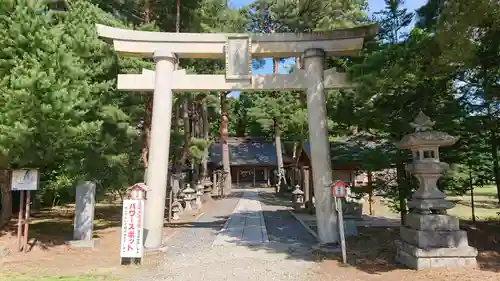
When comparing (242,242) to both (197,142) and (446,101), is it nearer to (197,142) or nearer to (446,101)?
(446,101)

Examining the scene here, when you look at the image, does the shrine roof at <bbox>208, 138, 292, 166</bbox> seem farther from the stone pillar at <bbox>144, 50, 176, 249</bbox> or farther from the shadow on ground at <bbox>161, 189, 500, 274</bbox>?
the stone pillar at <bbox>144, 50, 176, 249</bbox>

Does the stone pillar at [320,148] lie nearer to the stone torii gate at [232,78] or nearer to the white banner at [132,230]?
the stone torii gate at [232,78]

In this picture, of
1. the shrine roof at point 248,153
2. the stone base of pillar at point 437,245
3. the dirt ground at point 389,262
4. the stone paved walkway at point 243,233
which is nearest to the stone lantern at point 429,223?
the stone base of pillar at point 437,245

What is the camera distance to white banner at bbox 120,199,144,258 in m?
7.20

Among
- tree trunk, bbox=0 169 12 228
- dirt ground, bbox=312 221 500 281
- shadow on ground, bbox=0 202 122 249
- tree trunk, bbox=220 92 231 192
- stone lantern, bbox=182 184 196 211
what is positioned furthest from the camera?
tree trunk, bbox=220 92 231 192

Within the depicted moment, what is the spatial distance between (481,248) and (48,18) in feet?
37.1

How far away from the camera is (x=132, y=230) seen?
7277 mm

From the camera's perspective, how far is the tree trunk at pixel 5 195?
895 centimetres

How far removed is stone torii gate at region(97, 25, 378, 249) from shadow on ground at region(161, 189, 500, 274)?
0.77m

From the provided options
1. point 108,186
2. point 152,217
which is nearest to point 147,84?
point 152,217

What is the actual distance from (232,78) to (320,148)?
2746 millimetres

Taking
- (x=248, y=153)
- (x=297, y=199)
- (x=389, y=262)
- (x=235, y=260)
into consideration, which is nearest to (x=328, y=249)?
(x=389, y=262)

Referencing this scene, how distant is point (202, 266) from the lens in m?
7.02

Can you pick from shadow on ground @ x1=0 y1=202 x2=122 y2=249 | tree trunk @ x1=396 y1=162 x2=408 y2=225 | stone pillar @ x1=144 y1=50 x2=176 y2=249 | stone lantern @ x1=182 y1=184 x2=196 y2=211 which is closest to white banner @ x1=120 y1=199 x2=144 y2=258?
stone pillar @ x1=144 y1=50 x2=176 y2=249
